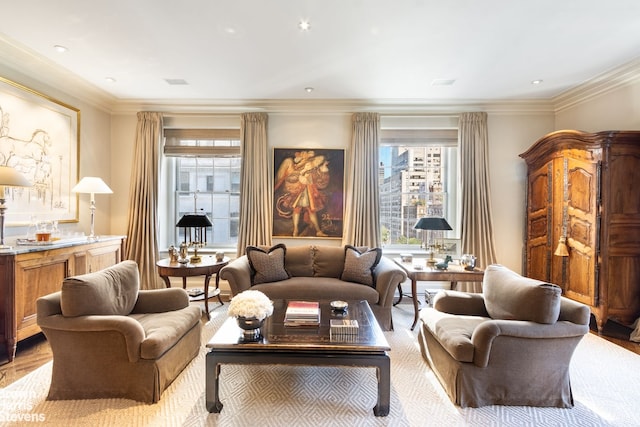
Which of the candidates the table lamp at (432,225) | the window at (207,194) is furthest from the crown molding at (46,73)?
the table lamp at (432,225)

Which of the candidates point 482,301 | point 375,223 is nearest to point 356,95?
point 375,223

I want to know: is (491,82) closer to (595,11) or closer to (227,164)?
(595,11)

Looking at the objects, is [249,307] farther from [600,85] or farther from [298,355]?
[600,85]

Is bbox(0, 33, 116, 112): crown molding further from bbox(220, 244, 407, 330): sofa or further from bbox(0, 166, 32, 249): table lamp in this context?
bbox(220, 244, 407, 330): sofa

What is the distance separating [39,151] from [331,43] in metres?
3.65

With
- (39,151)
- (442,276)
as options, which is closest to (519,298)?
(442,276)

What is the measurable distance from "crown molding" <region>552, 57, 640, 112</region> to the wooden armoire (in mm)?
825

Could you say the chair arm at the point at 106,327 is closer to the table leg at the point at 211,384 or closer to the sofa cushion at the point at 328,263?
the table leg at the point at 211,384

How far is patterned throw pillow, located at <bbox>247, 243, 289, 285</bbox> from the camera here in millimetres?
3697

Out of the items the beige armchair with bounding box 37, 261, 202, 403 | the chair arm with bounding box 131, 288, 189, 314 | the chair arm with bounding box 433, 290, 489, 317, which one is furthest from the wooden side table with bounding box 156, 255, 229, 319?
the chair arm with bounding box 433, 290, 489, 317

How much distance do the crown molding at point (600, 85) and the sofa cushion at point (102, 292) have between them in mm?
5718

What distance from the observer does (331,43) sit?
3.08 meters

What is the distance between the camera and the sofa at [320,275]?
11.2 feet

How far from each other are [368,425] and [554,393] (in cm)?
135
